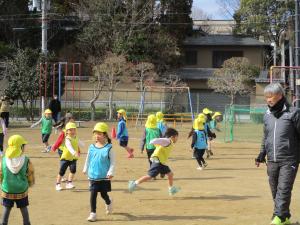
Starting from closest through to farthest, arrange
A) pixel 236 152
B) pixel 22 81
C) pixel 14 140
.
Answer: pixel 14 140 < pixel 236 152 < pixel 22 81

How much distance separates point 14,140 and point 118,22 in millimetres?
33131

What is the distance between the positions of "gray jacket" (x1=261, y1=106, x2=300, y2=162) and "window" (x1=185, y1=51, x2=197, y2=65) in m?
40.6

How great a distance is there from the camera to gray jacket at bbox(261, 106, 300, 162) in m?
6.64

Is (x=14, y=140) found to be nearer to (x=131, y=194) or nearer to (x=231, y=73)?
(x=131, y=194)

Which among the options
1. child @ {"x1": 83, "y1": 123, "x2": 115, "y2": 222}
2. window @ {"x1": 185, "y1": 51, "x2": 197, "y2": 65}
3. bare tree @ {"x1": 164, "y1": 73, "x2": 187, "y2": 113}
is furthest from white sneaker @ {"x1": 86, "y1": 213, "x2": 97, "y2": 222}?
window @ {"x1": 185, "y1": 51, "x2": 197, "y2": 65}

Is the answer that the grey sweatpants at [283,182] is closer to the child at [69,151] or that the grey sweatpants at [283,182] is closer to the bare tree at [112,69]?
the child at [69,151]

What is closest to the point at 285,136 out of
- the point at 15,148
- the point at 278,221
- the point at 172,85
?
the point at 278,221

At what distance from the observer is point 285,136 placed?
6645 mm

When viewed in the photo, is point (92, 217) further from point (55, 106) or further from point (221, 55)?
point (221, 55)

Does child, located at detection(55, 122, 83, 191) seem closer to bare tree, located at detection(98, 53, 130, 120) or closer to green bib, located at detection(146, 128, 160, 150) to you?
green bib, located at detection(146, 128, 160, 150)

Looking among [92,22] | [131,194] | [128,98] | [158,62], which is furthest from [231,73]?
[131,194]

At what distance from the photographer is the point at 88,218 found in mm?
7566

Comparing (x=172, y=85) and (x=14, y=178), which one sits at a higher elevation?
(x=172, y=85)

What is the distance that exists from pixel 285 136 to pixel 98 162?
2676mm
